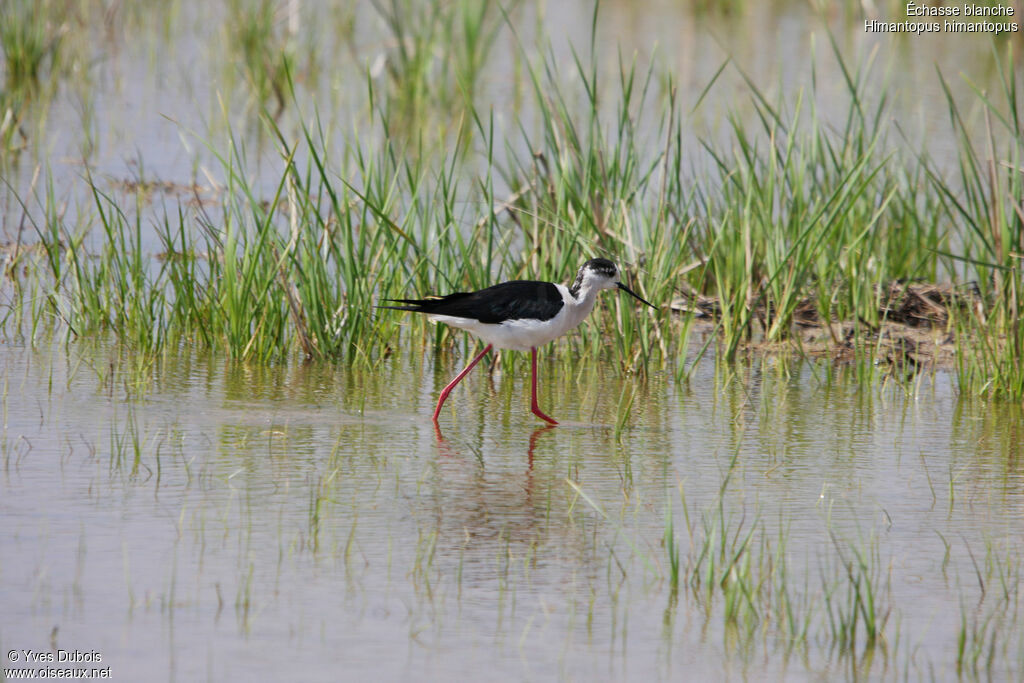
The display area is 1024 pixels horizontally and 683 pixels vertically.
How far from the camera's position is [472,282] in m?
6.71

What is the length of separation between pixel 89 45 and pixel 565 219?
959 centimetres

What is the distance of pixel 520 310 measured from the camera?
19.8 ft

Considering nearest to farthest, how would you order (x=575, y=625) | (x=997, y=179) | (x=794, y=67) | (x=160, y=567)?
(x=575, y=625), (x=160, y=567), (x=997, y=179), (x=794, y=67)

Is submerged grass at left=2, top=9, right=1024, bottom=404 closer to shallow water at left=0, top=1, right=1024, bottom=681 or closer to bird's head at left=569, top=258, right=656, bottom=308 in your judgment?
shallow water at left=0, top=1, right=1024, bottom=681

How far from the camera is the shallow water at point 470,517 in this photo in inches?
139

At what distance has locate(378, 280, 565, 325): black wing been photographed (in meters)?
5.98

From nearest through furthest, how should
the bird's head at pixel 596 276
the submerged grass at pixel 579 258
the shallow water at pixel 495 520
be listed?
the shallow water at pixel 495 520
the bird's head at pixel 596 276
the submerged grass at pixel 579 258

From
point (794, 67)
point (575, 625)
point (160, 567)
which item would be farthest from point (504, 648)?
point (794, 67)

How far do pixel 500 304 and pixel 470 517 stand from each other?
1.59 m

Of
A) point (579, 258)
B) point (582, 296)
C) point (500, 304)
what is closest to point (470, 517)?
point (500, 304)

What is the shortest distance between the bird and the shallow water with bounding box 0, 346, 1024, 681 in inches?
12.8

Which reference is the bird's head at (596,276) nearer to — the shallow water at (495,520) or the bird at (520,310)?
the bird at (520,310)

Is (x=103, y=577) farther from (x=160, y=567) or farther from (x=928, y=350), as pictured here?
(x=928, y=350)

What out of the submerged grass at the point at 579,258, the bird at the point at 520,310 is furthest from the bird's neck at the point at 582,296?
the submerged grass at the point at 579,258
